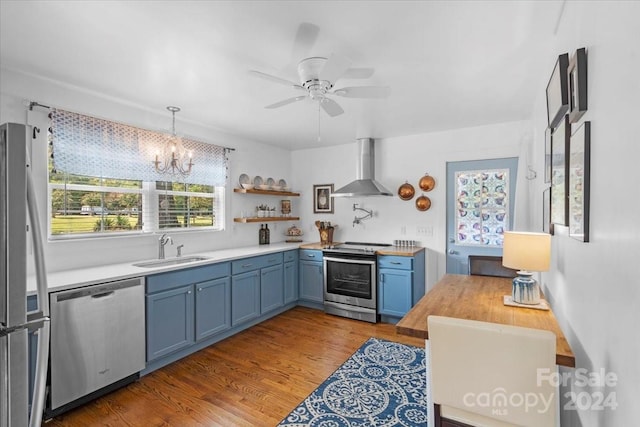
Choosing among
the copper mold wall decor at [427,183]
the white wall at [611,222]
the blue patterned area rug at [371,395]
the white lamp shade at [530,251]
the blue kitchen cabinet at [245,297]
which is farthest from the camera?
the copper mold wall decor at [427,183]

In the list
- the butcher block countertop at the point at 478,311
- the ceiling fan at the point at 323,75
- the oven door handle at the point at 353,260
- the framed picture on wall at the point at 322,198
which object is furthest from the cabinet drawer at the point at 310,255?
the ceiling fan at the point at 323,75

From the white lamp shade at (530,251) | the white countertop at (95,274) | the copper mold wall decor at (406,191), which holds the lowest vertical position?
the white countertop at (95,274)

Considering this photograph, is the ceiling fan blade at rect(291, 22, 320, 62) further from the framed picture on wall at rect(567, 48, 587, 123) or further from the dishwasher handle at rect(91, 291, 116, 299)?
the dishwasher handle at rect(91, 291, 116, 299)

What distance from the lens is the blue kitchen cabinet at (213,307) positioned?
10.4ft

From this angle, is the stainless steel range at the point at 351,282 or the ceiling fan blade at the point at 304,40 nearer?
the ceiling fan blade at the point at 304,40

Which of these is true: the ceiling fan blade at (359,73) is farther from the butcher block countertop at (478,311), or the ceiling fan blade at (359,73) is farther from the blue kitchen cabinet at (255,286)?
the blue kitchen cabinet at (255,286)

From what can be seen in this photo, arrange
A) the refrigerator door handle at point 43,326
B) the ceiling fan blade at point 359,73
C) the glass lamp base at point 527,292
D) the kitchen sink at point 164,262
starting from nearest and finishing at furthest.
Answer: the refrigerator door handle at point 43,326 → the glass lamp base at point 527,292 → the ceiling fan blade at point 359,73 → the kitchen sink at point 164,262

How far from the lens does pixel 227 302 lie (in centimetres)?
348

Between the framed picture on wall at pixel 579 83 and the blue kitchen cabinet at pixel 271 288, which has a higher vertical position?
the framed picture on wall at pixel 579 83

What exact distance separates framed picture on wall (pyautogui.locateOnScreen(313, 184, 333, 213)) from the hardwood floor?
1964 millimetres

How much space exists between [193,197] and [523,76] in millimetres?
3548

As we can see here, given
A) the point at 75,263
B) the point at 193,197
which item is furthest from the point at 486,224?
the point at 75,263

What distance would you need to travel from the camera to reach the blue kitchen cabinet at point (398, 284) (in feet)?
12.8

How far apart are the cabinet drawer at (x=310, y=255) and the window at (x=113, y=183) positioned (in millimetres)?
1443
